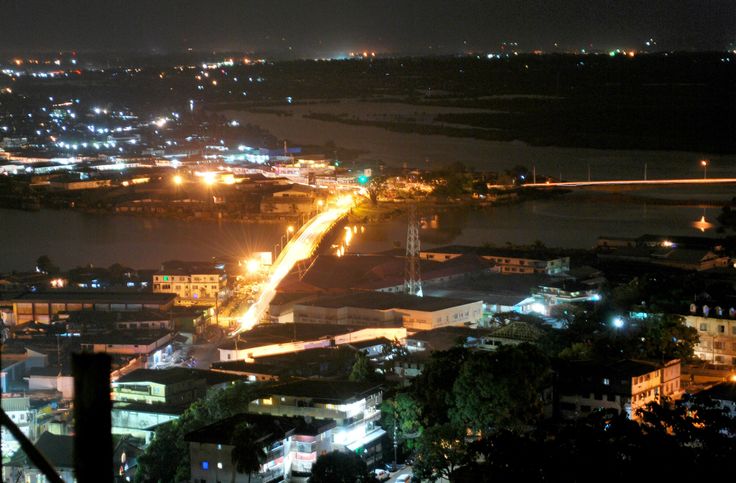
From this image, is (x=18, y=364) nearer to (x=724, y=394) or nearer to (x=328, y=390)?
(x=328, y=390)

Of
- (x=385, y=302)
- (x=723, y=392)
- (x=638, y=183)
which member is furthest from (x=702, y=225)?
(x=723, y=392)

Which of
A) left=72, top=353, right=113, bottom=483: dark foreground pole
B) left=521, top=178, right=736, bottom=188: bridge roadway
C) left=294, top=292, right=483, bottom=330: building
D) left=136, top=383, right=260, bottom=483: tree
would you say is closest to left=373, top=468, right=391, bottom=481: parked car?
left=136, top=383, right=260, bottom=483: tree

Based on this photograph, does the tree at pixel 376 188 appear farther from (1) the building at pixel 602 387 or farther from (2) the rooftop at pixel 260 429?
(2) the rooftop at pixel 260 429

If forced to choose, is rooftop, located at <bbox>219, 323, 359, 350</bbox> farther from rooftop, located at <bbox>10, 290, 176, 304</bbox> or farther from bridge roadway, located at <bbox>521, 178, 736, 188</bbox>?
bridge roadway, located at <bbox>521, 178, 736, 188</bbox>

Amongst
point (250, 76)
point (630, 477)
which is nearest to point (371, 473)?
point (630, 477)

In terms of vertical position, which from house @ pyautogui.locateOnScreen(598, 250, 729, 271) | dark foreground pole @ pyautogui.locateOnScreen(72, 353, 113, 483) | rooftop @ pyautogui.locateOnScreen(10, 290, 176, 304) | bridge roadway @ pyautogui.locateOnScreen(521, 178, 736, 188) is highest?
dark foreground pole @ pyautogui.locateOnScreen(72, 353, 113, 483)
